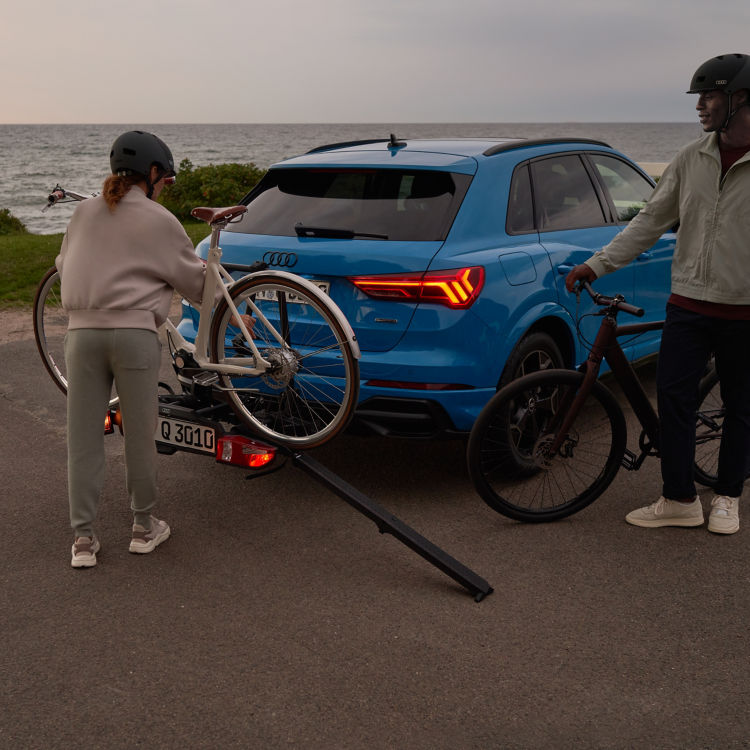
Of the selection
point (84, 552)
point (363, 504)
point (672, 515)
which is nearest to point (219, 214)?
point (363, 504)

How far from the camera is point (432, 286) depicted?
4.20m

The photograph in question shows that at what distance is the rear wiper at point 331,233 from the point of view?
4434 millimetres

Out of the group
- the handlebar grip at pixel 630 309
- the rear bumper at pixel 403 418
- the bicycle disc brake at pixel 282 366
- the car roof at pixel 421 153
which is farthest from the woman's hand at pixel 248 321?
the handlebar grip at pixel 630 309

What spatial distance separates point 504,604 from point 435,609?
29 cm

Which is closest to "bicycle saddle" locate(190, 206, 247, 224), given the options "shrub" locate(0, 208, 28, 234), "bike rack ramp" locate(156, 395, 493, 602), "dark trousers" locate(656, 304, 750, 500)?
"bike rack ramp" locate(156, 395, 493, 602)

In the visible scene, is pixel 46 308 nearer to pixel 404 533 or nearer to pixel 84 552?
pixel 84 552

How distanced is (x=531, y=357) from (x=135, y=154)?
2.34m

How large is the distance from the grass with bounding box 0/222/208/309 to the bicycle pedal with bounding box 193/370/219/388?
6411 mm

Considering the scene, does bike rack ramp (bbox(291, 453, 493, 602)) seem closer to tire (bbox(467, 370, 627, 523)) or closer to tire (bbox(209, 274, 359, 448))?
tire (bbox(209, 274, 359, 448))

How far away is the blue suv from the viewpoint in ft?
13.9

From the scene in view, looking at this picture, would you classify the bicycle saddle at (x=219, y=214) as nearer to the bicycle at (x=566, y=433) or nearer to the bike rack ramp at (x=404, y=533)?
the bike rack ramp at (x=404, y=533)

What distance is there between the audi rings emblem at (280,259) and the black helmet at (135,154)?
34.7 inches

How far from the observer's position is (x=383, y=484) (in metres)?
4.93

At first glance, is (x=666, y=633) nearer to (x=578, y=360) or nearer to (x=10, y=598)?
(x=578, y=360)
